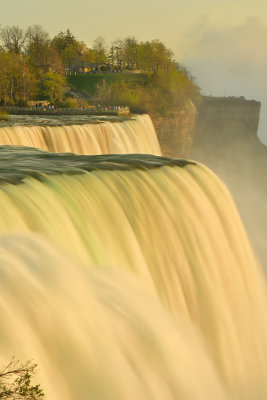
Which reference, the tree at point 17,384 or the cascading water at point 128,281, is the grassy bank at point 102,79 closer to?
the cascading water at point 128,281

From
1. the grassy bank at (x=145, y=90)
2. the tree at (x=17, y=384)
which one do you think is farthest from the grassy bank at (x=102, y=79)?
the tree at (x=17, y=384)

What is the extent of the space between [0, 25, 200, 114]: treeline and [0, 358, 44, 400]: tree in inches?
2479

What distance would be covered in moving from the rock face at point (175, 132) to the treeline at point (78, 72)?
154 centimetres

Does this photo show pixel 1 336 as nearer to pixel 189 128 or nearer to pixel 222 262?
pixel 222 262

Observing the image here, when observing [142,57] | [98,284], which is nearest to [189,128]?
[142,57]

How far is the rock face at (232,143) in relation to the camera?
92188mm

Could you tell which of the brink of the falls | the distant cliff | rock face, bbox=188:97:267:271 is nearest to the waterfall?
the brink of the falls

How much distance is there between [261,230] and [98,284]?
43495 mm

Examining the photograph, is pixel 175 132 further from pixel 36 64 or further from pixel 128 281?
pixel 128 281

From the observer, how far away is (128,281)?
481 inches

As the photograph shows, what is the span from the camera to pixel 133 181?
1583 cm

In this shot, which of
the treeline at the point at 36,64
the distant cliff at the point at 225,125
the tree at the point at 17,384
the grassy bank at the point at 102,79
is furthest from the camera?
the distant cliff at the point at 225,125

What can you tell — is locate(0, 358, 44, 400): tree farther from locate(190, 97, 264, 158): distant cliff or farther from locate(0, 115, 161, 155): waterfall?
locate(190, 97, 264, 158): distant cliff

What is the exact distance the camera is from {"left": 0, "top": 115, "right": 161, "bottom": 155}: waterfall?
94.7 ft
